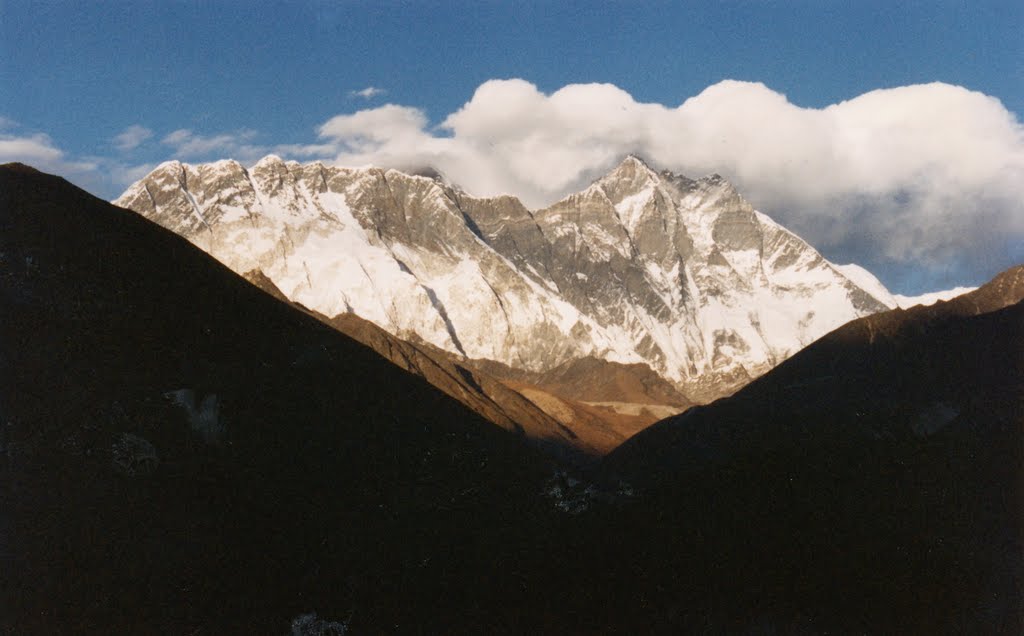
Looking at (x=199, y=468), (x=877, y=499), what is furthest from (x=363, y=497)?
(x=877, y=499)

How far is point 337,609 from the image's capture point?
62.8m

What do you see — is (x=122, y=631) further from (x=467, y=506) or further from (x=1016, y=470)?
(x=1016, y=470)

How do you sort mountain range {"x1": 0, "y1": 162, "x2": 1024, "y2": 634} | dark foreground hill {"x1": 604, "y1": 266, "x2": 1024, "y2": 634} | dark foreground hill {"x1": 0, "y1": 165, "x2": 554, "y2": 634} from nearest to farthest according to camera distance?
dark foreground hill {"x1": 0, "y1": 165, "x2": 554, "y2": 634} → mountain range {"x1": 0, "y1": 162, "x2": 1024, "y2": 634} → dark foreground hill {"x1": 604, "y1": 266, "x2": 1024, "y2": 634}

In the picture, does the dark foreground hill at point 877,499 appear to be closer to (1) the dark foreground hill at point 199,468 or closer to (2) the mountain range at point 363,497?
(2) the mountain range at point 363,497

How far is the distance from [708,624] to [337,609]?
23517 mm

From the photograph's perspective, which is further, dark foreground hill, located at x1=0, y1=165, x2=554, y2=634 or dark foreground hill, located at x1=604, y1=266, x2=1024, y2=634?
dark foreground hill, located at x1=604, y1=266, x2=1024, y2=634

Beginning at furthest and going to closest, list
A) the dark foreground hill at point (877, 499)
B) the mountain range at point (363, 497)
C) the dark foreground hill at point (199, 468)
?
the dark foreground hill at point (877, 499)
the mountain range at point (363, 497)
the dark foreground hill at point (199, 468)

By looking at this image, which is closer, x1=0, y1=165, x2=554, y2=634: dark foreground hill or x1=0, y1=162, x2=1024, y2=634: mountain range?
x1=0, y1=165, x2=554, y2=634: dark foreground hill

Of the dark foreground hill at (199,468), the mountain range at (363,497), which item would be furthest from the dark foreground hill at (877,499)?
the dark foreground hill at (199,468)

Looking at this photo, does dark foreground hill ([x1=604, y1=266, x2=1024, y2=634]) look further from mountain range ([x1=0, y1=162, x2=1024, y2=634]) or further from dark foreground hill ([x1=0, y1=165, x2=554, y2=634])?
dark foreground hill ([x1=0, y1=165, x2=554, y2=634])

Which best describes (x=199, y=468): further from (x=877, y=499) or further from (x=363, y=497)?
(x=877, y=499)

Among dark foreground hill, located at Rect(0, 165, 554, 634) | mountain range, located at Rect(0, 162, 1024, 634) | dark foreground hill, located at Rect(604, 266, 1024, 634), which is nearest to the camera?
dark foreground hill, located at Rect(0, 165, 554, 634)

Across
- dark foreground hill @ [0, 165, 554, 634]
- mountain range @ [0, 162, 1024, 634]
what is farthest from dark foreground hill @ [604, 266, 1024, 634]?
dark foreground hill @ [0, 165, 554, 634]

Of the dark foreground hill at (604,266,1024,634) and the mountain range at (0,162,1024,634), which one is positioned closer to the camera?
the mountain range at (0,162,1024,634)
